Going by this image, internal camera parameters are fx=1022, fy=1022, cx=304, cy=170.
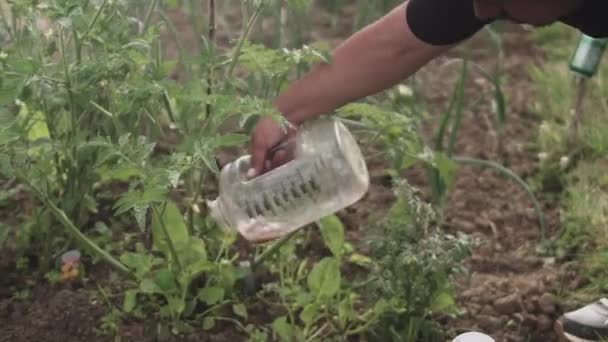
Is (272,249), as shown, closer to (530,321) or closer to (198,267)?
(198,267)

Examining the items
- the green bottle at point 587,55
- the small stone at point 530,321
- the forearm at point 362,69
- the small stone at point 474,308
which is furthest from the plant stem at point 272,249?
the green bottle at point 587,55

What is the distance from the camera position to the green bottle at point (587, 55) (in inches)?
94.4

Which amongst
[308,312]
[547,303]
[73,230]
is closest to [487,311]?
[547,303]

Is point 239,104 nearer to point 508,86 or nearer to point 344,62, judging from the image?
point 344,62

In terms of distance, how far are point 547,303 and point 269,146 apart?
0.74 m

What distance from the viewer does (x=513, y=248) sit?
2455 mm

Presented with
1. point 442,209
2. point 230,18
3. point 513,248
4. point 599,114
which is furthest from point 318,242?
point 230,18

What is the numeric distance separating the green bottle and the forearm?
30.7 inches

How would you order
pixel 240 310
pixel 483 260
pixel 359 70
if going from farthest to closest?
pixel 483 260 < pixel 240 310 < pixel 359 70

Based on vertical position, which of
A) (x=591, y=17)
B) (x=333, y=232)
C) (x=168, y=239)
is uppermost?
(x=591, y=17)

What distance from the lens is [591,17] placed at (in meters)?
1.66

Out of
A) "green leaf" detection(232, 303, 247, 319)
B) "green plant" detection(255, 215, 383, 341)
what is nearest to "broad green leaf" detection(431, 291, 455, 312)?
"green plant" detection(255, 215, 383, 341)

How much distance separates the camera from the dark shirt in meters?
1.66

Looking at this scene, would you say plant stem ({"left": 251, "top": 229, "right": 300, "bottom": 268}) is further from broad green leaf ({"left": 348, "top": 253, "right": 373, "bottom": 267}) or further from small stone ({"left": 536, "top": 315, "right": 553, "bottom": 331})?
small stone ({"left": 536, "top": 315, "right": 553, "bottom": 331})
